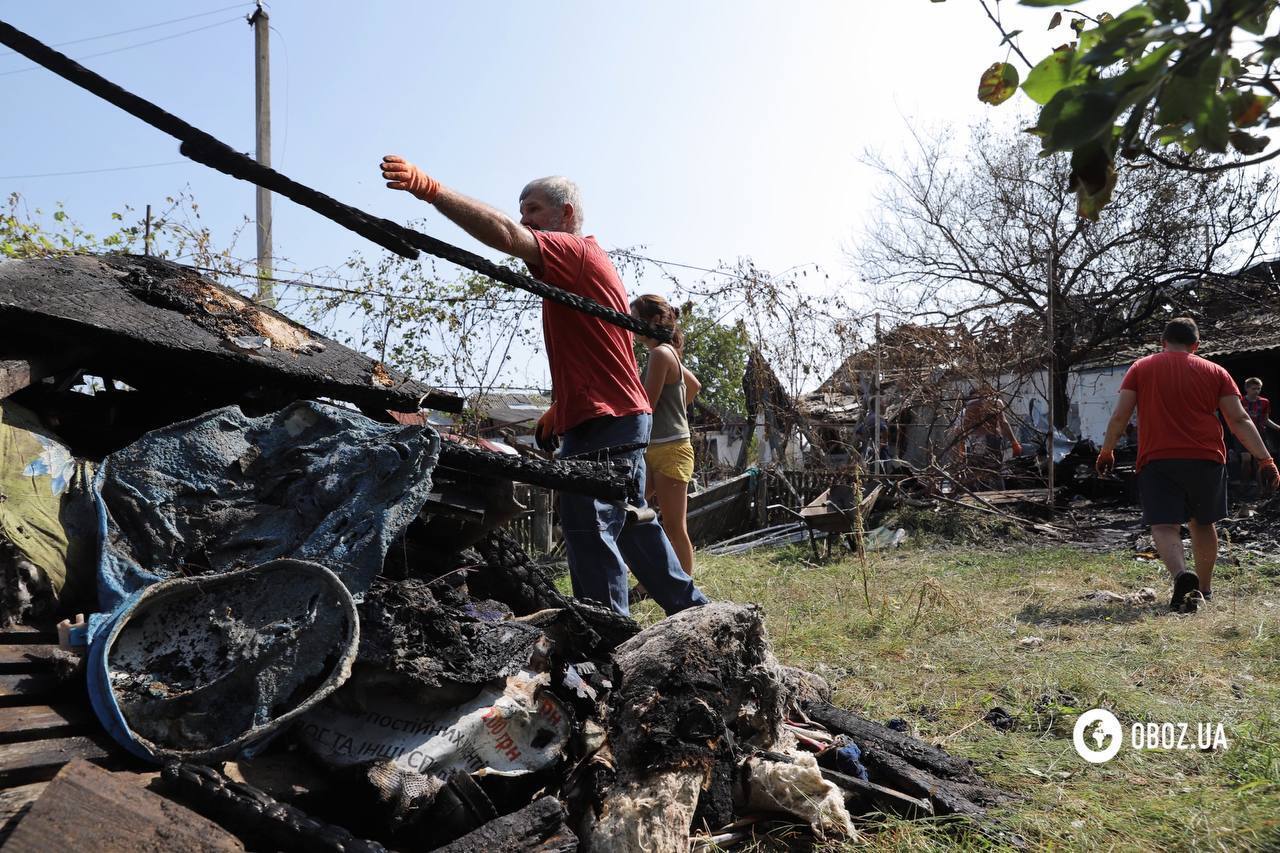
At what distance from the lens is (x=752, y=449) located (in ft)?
44.8

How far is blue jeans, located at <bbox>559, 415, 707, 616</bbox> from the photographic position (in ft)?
11.6

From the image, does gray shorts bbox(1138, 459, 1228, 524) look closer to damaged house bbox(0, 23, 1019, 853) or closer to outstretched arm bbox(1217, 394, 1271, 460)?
outstretched arm bbox(1217, 394, 1271, 460)

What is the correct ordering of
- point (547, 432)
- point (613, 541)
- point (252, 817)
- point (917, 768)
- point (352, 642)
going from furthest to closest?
point (547, 432)
point (613, 541)
point (917, 768)
point (352, 642)
point (252, 817)

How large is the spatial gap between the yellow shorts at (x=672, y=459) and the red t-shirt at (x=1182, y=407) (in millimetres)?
3121

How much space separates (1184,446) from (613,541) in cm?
424

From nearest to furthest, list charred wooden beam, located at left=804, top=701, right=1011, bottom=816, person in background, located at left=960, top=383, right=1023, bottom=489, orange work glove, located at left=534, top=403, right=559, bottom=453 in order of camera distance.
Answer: charred wooden beam, located at left=804, top=701, right=1011, bottom=816, orange work glove, located at left=534, top=403, right=559, bottom=453, person in background, located at left=960, top=383, right=1023, bottom=489

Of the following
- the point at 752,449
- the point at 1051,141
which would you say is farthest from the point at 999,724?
the point at 752,449

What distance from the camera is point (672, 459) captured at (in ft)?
16.4

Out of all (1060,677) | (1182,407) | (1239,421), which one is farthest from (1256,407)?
(1060,677)

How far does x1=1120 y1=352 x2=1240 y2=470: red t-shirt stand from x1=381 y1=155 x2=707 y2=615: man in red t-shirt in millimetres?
3781

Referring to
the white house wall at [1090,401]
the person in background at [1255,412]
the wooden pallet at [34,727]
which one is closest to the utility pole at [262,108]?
the wooden pallet at [34,727]

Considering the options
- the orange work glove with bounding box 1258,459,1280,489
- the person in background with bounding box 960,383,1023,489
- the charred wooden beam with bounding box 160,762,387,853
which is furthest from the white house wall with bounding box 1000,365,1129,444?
the charred wooden beam with bounding box 160,762,387,853

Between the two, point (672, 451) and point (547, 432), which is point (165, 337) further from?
point (672, 451)

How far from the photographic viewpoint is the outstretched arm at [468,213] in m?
2.65
